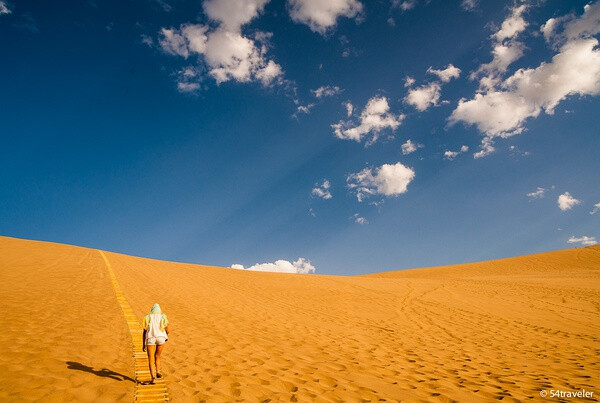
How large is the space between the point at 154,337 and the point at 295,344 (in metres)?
3.91

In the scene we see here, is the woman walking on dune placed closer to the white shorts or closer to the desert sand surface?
the white shorts

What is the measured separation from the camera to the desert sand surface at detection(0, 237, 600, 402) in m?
5.16

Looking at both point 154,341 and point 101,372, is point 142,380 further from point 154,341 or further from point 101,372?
point 101,372

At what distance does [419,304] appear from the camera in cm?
1461

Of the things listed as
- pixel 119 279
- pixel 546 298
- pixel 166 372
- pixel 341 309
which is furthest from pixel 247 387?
pixel 546 298

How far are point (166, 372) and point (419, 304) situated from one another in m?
12.2

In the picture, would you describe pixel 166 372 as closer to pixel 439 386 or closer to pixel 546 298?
pixel 439 386

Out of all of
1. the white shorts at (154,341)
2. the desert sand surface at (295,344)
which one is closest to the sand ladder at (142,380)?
the desert sand surface at (295,344)

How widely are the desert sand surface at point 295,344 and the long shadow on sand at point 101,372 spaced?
1.2 inches

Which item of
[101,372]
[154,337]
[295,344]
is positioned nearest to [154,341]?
[154,337]

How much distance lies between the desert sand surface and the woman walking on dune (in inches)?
16.0

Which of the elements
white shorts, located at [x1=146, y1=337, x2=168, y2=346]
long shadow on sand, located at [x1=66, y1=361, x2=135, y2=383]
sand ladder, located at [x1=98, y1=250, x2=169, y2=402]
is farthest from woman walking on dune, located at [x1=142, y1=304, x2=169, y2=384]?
long shadow on sand, located at [x1=66, y1=361, x2=135, y2=383]

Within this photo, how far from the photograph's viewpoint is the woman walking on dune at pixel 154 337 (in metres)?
5.21

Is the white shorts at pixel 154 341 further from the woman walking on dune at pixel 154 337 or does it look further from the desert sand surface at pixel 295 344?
the desert sand surface at pixel 295 344
